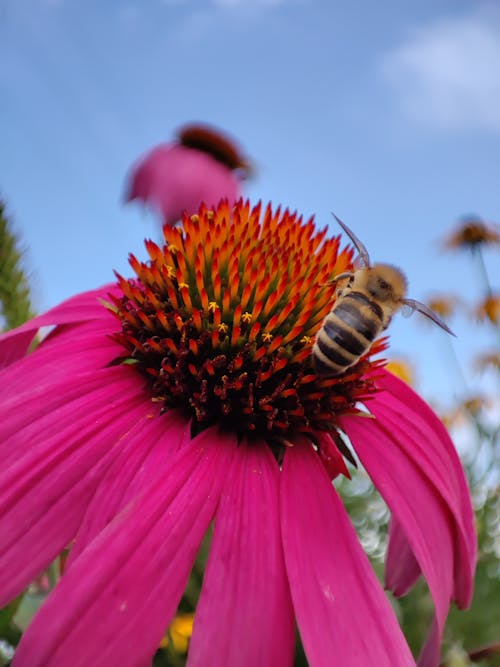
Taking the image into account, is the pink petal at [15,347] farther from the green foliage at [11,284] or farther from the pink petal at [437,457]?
the pink petal at [437,457]

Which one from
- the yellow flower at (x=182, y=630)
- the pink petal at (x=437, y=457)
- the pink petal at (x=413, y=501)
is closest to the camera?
the pink petal at (x=413, y=501)

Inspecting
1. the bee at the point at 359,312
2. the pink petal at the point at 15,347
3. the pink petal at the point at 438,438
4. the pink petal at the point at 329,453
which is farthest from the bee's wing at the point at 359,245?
the pink petal at the point at 15,347

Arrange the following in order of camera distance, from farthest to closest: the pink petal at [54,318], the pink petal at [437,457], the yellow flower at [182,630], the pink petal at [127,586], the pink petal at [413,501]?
the yellow flower at [182,630], the pink petal at [54,318], the pink petal at [437,457], the pink petal at [413,501], the pink petal at [127,586]

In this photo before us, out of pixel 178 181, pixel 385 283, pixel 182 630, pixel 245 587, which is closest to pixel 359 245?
pixel 385 283

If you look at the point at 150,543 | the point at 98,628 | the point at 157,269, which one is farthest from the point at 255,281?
the point at 98,628

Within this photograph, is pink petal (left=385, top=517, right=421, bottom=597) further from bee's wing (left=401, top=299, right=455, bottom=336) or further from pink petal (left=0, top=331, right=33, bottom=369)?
pink petal (left=0, top=331, right=33, bottom=369)

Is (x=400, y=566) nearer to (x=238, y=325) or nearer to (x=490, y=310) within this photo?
(x=238, y=325)
